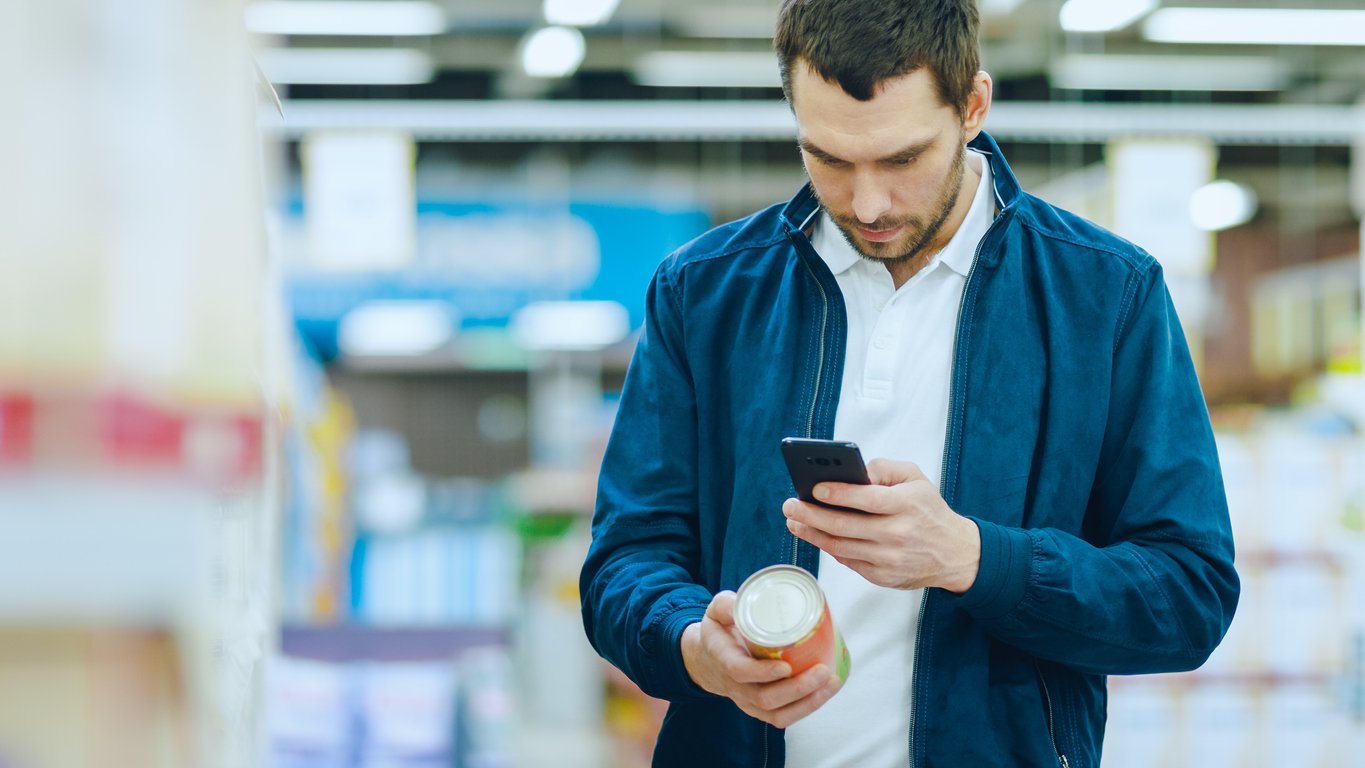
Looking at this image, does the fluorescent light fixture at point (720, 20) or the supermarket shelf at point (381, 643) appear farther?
the fluorescent light fixture at point (720, 20)

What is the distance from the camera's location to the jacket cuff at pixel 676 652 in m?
1.38

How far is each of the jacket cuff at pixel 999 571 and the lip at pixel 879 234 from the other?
36 cm

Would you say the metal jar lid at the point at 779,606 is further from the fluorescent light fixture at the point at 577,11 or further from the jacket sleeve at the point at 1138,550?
the fluorescent light fixture at the point at 577,11

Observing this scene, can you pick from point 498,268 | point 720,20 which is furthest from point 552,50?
point 498,268

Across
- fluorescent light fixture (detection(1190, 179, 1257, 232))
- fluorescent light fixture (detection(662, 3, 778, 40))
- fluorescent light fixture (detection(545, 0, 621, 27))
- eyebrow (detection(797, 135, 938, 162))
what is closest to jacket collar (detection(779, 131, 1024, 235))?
eyebrow (detection(797, 135, 938, 162))

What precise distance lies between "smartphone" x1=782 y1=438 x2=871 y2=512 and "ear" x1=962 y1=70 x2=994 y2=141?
0.49 m

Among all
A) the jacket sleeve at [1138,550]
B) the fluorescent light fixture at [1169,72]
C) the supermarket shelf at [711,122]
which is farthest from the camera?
the fluorescent light fixture at [1169,72]

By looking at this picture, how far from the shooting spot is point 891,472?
49.7 inches

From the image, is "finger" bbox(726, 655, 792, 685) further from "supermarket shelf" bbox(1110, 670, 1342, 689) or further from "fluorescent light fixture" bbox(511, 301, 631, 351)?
"fluorescent light fixture" bbox(511, 301, 631, 351)

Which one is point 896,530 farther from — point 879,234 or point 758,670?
point 879,234

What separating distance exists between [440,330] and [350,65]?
215 centimetres

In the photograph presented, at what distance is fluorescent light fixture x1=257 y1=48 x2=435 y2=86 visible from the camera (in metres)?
9.38

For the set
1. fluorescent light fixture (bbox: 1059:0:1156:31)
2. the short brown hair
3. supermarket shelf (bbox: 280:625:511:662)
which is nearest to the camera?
the short brown hair

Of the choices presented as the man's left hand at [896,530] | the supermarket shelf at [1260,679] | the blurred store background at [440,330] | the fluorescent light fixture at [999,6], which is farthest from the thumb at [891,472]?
the fluorescent light fixture at [999,6]
